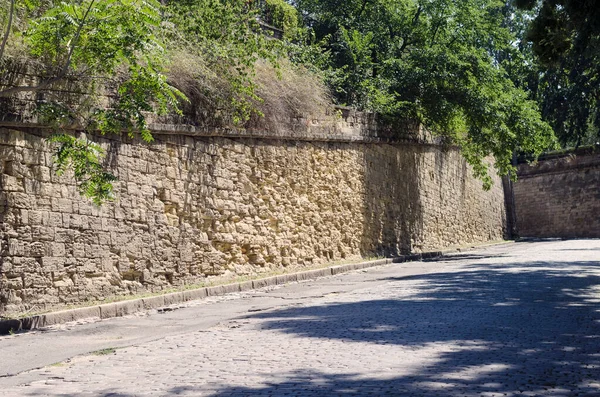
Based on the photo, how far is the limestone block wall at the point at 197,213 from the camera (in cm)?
1023

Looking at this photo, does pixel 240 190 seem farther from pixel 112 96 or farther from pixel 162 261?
pixel 112 96

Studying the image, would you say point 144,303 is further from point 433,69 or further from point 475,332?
point 433,69

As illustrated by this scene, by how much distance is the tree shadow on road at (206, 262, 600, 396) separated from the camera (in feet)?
16.9

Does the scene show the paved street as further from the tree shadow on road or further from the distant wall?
the distant wall

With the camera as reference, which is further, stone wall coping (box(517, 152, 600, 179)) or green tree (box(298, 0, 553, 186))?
stone wall coping (box(517, 152, 600, 179))

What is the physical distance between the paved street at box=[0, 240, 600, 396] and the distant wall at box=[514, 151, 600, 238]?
31433mm

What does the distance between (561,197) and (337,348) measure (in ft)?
127

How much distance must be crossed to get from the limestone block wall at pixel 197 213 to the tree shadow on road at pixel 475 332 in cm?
324

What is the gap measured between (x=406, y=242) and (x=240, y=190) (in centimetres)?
900

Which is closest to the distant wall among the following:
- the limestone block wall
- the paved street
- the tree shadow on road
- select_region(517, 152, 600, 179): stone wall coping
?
select_region(517, 152, 600, 179): stone wall coping

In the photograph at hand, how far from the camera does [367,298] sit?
1090cm

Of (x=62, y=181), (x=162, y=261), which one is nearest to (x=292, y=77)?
(x=162, y=261)

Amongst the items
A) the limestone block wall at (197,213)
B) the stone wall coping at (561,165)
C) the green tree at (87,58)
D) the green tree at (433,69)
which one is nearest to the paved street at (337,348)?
the limestone block wall at (197,213)

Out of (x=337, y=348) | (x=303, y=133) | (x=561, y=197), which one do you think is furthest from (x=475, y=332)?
(x=561, y=197)
